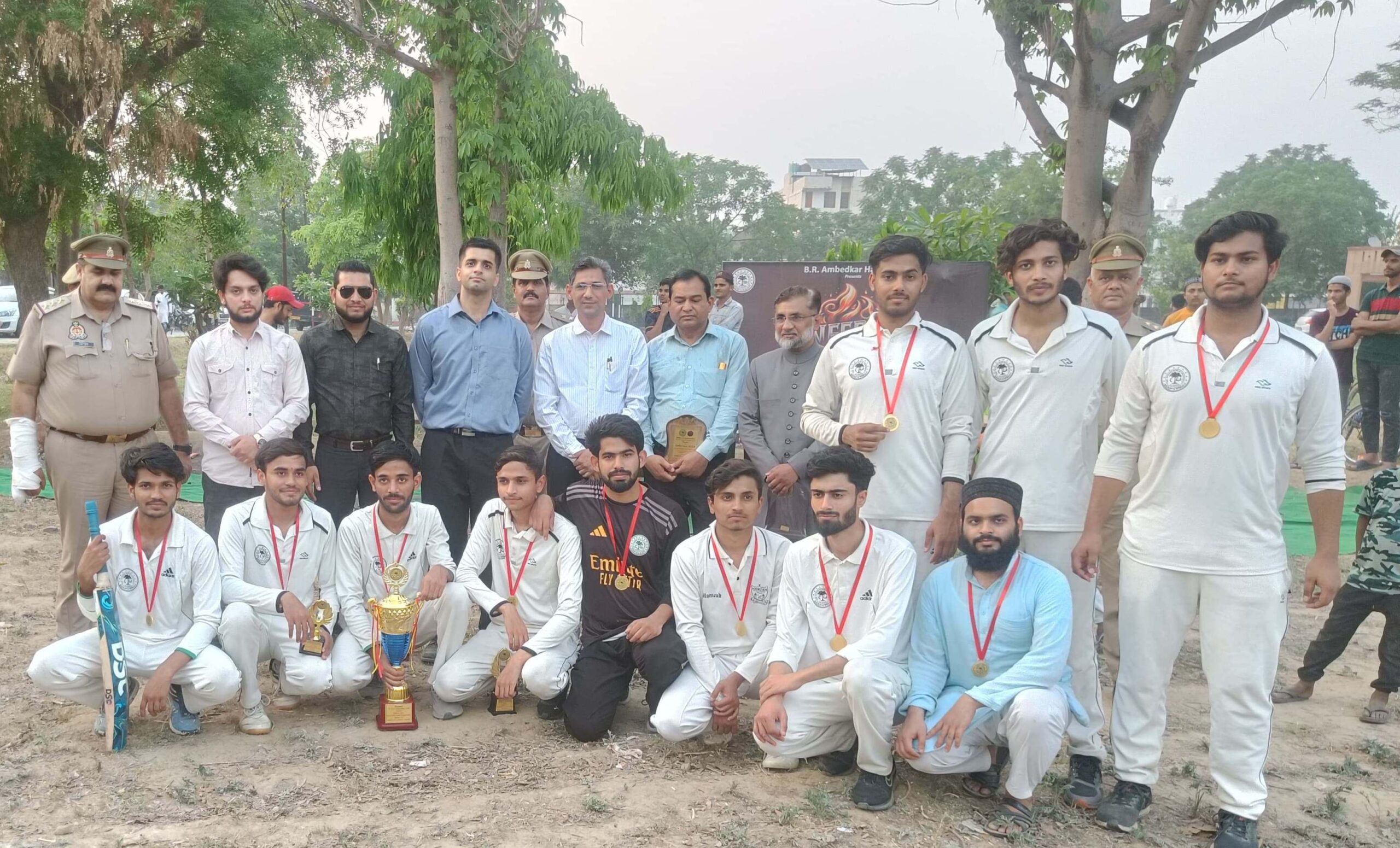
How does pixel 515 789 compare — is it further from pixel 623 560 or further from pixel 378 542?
pixel 378 542

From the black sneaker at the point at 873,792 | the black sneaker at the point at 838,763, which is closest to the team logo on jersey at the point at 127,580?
the black sneaker at the point at 838,763

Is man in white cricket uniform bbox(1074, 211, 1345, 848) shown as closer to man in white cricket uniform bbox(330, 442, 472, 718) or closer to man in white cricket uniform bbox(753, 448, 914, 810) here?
man in white cricket uniform bbox(753, 448, 914, 810)

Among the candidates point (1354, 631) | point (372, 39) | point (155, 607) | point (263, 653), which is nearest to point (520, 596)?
point (263, 653)

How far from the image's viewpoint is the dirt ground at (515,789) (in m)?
3.39

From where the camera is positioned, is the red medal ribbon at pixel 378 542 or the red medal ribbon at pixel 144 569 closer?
the red medal ribbon at pixel 144 569

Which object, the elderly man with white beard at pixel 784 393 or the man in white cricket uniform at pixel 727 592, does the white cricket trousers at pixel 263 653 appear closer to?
the man in white cricket uniform at pixel 727 592

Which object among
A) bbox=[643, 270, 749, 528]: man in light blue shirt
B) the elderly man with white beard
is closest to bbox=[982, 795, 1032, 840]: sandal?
the elderly man with white beard

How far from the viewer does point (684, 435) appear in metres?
5.24

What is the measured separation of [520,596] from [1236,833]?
308 cm

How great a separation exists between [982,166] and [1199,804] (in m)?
54.2

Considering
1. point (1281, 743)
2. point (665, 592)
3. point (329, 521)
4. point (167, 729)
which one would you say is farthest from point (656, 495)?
point (1281, 743)

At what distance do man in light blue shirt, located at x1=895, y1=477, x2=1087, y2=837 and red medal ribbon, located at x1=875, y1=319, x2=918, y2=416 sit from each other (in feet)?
1.61

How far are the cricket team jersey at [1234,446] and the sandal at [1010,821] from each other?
992 mm

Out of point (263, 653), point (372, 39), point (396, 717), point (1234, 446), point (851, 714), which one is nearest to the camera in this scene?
point (1234, 446)
